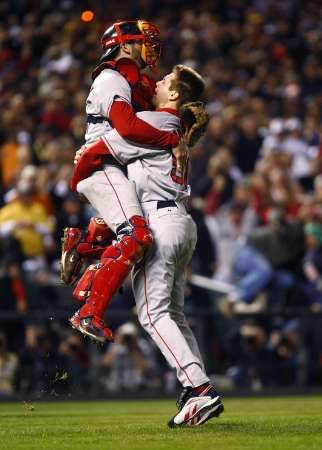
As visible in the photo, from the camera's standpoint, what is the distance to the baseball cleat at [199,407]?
24.2 feet

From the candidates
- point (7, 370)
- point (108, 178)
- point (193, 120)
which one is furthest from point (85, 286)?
point (7, 370)

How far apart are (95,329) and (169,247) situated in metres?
0.70

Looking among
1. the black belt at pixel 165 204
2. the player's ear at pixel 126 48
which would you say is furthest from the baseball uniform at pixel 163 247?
the player's ear at pixel 126 48

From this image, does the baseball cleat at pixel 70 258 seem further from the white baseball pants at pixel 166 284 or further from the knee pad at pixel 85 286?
the white baseball pants at pixel 166 284

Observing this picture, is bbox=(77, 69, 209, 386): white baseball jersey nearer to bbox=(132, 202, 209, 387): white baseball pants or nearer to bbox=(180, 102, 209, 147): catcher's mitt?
bbox=(132, 202, 209, 387): white baseball pants

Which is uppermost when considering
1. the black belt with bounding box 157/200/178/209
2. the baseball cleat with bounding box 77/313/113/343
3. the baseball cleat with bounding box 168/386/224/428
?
the black belt with bounding box 157/200/178/209

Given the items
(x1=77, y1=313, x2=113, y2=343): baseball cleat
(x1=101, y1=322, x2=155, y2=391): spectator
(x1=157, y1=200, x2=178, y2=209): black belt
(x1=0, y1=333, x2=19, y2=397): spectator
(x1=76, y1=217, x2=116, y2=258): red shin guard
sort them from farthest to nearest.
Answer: (x1=101, y1=322, x2=155, y2=391): spectator
(x1=0, y1=333, x2=19, y2=397): spectator
(x1=76, y1=217, x2=116, y2=258): red shin guard
(x1=157, y1=200, x2=178, y2=209): black belt
(x1=77, y1=313, x2=113, y2=343): baseball cleat

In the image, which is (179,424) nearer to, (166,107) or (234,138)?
(166,107)

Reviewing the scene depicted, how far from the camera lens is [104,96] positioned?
7.73m

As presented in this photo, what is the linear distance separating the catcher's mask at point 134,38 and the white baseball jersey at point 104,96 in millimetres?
215

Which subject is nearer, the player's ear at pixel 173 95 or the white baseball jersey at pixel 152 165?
the white baseball jersey at pixel 152 165

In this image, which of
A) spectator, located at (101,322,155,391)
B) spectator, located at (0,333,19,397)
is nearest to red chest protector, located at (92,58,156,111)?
spectator, located at (0,333,19,397)

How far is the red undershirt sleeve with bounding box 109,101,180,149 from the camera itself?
7.63 meters

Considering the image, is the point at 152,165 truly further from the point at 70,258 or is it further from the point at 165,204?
the point at 70,258
